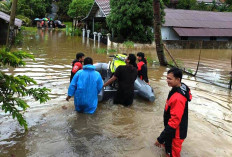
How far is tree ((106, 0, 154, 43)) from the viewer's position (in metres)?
20.3

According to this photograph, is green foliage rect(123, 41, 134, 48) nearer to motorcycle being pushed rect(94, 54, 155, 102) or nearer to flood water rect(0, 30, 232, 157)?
flood water rect(0, 30, 232, 157)

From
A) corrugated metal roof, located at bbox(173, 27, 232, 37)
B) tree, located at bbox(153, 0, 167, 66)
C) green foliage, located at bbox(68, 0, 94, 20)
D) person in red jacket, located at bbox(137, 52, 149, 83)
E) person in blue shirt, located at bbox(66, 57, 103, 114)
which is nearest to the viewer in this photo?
person in blue shirt, located at bbox(66, 57, 103, 114)

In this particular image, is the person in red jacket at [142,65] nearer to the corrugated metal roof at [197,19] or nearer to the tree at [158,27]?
the tree at [158,27]

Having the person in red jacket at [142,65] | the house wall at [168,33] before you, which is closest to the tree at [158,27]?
the person in red jacket at [142,65]

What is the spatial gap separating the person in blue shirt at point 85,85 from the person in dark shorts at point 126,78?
1.85 ft

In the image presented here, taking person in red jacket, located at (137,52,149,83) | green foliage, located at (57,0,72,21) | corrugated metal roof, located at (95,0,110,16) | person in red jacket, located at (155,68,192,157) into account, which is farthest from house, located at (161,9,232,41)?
green foliage, located at (57,0,72,21)

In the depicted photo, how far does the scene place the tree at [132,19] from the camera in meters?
20.3

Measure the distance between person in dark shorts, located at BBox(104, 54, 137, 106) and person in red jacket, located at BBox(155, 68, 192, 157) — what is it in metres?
2.17

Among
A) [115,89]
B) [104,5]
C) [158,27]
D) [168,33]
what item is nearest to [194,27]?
[168,33]

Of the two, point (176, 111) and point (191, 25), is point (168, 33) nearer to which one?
point (191, 25)

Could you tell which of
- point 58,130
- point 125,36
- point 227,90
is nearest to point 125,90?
point 58,130

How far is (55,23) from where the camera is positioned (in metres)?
44.6

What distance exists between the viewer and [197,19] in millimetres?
27219

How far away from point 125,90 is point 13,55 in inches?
122
